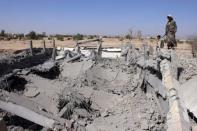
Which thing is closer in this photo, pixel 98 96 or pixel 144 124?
pixel 144 124

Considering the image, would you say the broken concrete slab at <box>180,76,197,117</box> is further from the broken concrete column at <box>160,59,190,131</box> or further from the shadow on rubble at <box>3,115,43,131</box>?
the shadow on rubble at <box>3,115,43,131</box>

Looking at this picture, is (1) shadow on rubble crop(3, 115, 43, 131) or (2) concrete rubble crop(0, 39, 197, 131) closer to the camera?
(2) concrete rubble crop(0, 39, 197, 131)

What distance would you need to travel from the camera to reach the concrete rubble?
8.03m

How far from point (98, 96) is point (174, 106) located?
4.13 metres

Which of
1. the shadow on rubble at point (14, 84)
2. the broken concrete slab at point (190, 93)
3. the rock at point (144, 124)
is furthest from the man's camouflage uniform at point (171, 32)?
the shadow on rubble at point (14, 84)

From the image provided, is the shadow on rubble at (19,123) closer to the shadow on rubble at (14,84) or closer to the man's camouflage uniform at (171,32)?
the shadow on rubble at (14,84)

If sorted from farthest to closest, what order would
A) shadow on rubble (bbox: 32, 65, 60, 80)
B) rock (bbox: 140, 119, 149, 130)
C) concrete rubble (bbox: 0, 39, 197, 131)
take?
shadow on rubble (bbox: 32, 65, 60, 80) → rock (bbox: 140, 119, 149, 130) → concrete rubble (bbox: 0, 39, 197, 131)

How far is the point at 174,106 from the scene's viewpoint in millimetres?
7516

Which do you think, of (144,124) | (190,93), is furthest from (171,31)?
(144,124)

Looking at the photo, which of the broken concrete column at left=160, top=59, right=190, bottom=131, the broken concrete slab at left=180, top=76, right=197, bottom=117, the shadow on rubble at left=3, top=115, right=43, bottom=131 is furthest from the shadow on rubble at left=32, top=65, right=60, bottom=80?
the broken concrete slab at left=180, top=76, right=197, bottom=117

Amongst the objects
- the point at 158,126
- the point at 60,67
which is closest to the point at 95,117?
the point at 158,126

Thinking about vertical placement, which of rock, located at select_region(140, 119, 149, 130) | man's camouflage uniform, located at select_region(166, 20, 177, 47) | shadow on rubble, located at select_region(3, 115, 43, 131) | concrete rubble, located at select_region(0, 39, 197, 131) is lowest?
rock, located at select_region(140, 119, 149, 130)

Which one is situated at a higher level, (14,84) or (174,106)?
(174,106)

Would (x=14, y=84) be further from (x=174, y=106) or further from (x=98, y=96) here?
(x=174, y=106)
